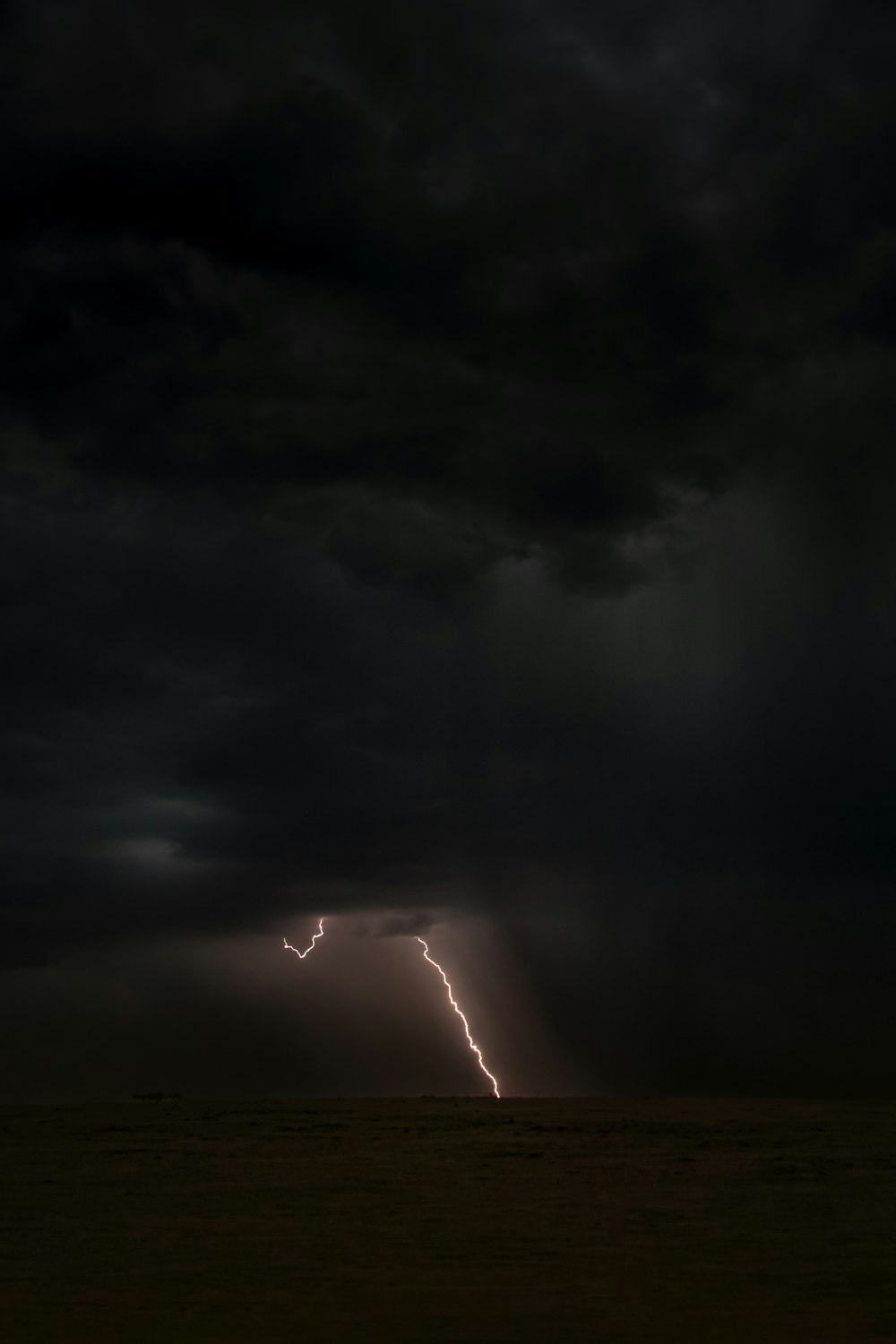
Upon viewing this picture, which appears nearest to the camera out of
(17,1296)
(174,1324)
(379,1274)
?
(174,1324)

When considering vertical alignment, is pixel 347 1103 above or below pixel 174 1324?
above

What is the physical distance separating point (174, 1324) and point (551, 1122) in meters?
43.0

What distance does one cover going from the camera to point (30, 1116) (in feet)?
234

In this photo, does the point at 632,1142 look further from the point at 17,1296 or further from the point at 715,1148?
the point at 17,1296

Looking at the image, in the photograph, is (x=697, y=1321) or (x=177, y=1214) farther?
(x=177, y=1214)

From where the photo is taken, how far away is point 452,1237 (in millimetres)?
25875

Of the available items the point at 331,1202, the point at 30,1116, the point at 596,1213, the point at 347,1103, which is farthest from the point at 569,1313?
the point at 347,1103

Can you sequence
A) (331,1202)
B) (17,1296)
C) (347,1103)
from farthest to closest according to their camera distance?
(347,1103), (331,1202), (17,1296)

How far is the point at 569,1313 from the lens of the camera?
18.5 meters

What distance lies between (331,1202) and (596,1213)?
22.7ft

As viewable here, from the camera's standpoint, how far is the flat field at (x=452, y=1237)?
1809cm

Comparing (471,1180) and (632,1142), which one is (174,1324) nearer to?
(471,1180)

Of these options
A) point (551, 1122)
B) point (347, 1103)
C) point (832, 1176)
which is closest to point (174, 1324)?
point (832, 1176)

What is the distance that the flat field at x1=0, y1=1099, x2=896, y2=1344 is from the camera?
59.4 ft
